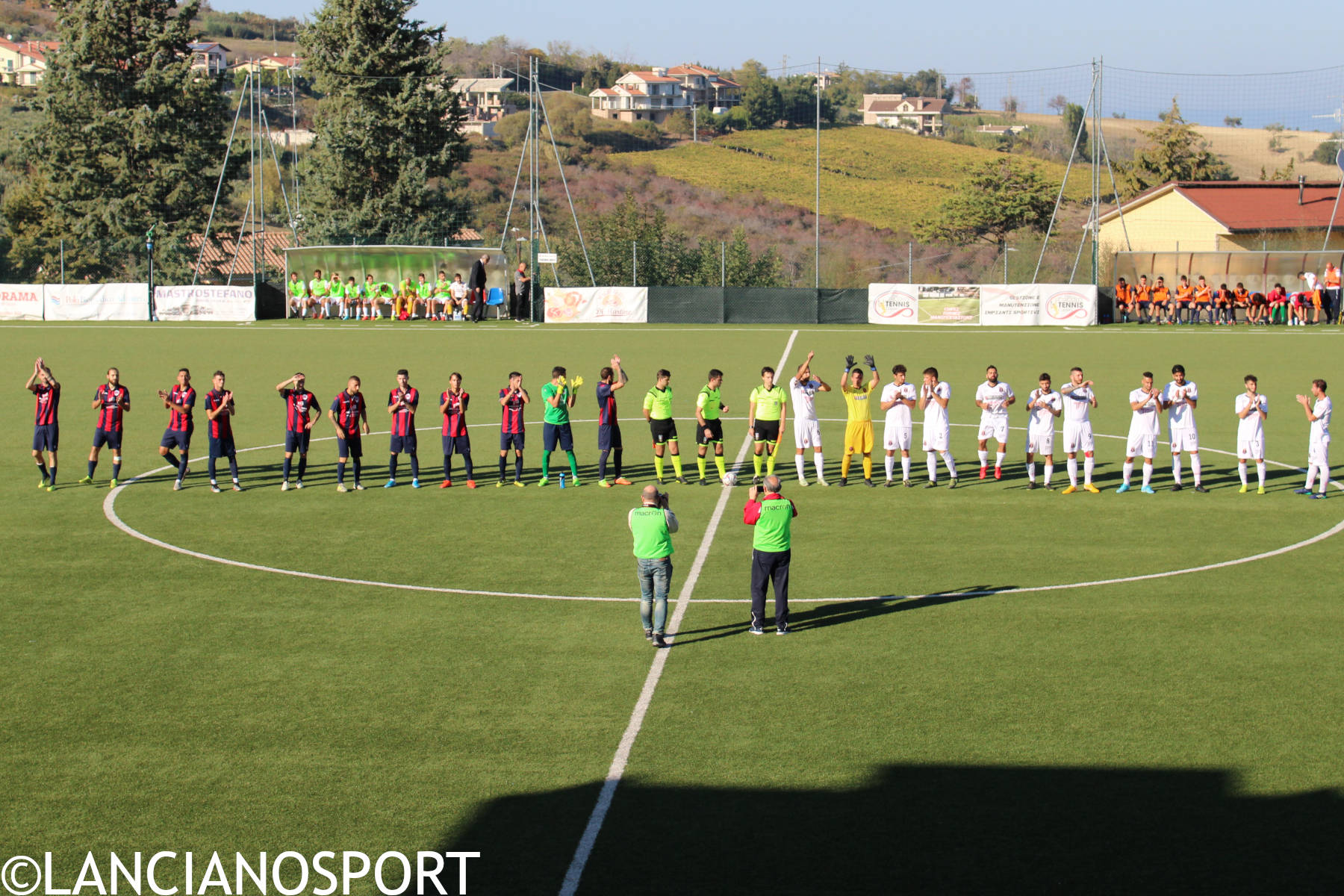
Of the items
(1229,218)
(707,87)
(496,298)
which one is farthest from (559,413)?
(707,87)

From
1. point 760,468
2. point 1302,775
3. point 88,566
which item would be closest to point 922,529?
point 760,468

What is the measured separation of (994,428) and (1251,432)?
13.5 feet

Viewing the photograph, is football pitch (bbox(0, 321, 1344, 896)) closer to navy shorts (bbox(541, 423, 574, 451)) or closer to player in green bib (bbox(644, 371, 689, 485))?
player in green bib (bbox(644, 371, 689, 485))

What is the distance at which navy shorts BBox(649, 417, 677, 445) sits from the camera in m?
21.9

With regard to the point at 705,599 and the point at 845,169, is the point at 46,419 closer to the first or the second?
the point at 705,599

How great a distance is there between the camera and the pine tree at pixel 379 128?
6725 centimetres

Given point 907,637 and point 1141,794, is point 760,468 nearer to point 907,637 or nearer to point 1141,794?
point 907,637

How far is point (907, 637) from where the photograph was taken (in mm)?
13602

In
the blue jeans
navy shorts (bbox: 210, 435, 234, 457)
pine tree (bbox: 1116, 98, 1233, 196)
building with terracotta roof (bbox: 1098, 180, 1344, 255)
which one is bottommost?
the blue jeans

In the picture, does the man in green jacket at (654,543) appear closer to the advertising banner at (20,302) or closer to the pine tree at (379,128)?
the advertising banner at (20,302)

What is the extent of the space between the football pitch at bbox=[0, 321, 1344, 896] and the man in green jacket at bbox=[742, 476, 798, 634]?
1.54 feet

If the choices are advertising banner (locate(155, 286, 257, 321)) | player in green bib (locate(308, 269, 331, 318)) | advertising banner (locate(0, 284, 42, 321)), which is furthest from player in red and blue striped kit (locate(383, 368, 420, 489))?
advertising banner (locate(0, 284, 42, 321))

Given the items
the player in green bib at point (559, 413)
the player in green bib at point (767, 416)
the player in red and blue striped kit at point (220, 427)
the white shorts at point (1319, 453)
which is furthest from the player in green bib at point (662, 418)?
the white shorts at point (1319, 453)

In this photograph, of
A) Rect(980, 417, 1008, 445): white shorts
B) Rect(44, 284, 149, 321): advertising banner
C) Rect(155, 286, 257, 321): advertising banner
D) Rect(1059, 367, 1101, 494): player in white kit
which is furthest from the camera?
Rect(44, 284, 149, 321): advertising banner
